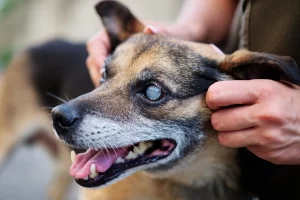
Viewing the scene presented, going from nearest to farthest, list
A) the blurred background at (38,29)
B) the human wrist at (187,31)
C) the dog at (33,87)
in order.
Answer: the human wrist at (187,31), the dog at (33,87), the blurred background at (38,29)

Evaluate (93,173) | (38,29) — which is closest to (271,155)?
(93,173)

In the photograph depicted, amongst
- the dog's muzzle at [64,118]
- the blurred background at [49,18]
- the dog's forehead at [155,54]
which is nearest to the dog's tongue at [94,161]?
the dog's muzzle at [64,118]

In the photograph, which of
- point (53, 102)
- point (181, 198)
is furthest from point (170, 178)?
point (53, 102)

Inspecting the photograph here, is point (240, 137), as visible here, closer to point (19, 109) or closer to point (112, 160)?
point (112, 160)

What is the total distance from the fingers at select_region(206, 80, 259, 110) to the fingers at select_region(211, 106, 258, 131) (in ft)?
0.07

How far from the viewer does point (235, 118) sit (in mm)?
1013

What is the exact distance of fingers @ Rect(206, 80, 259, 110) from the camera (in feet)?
3.26

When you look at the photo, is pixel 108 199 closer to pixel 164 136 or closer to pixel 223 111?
pixel 164 136

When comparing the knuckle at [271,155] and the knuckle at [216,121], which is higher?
the knuckle at [216,121]

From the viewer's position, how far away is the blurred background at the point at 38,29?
9.10ft

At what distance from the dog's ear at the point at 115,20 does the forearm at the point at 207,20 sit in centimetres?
16

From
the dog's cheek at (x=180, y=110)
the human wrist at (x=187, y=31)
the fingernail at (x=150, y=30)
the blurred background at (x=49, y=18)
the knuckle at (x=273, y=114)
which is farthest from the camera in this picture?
the blurred background at (x=49, y=18)

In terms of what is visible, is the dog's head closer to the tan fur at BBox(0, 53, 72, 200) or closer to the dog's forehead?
the dog's forehead

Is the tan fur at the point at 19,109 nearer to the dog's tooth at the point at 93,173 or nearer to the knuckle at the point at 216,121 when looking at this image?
the dog's tooth at the point at 93,173
